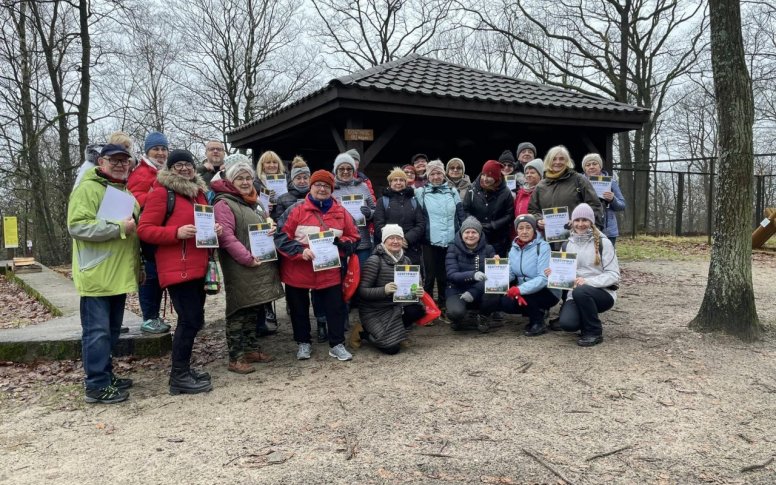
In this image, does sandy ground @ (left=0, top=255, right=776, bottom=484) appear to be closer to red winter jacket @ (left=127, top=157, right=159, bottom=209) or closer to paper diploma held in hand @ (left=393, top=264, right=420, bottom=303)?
paper diploma held in hand @ (left=393, top=264, right=420, bottom=303)

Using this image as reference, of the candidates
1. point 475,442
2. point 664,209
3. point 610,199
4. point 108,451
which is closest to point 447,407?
point 475,442

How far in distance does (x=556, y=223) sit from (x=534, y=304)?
838mm

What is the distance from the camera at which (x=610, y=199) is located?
18.6ft

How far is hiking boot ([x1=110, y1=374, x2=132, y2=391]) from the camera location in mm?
3920

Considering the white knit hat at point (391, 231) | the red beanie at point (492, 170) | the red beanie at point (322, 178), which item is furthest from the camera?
the red beanie at point (492, 170)

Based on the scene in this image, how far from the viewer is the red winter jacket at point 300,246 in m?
4.42

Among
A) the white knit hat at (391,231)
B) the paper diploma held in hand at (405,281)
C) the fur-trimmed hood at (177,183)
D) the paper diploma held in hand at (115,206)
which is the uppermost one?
the fur-trimmed hood at (177,183)

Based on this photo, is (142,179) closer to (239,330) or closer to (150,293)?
(150,293)

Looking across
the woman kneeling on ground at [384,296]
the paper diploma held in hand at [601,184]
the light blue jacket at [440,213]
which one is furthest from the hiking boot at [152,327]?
the paper diploma held in hand at [601,184]

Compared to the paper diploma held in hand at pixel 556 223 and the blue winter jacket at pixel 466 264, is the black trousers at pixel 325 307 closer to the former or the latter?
the blue winter jacket at pixel 466 264

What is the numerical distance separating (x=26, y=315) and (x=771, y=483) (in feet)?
29.1

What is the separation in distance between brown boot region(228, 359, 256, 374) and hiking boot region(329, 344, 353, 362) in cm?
72

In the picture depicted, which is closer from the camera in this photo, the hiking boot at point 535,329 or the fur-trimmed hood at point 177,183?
the fur-trimmed hood at point 177,183

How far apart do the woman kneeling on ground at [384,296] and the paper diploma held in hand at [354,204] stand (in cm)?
45
